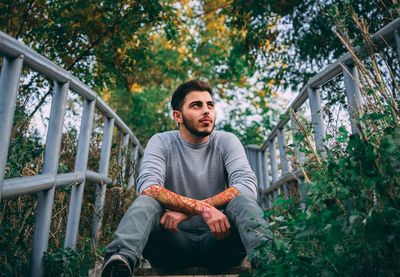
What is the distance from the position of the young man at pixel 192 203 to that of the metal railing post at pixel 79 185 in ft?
1.22

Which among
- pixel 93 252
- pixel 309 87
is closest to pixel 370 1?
pixel 309 87

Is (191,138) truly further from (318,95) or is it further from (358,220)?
(358,220)

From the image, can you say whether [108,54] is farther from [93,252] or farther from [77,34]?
[93,252]

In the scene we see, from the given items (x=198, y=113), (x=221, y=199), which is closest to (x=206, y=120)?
(x=198, y=113)

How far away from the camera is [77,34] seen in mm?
4945

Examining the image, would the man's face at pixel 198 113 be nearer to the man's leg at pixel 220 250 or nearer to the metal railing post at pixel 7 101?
the man's leg at pixel 220 250

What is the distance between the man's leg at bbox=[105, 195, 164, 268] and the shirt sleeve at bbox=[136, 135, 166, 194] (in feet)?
0.51

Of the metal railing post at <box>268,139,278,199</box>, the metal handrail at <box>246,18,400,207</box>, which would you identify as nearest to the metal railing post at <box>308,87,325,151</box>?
the metal handrail at <box>246,18,400,207</box>

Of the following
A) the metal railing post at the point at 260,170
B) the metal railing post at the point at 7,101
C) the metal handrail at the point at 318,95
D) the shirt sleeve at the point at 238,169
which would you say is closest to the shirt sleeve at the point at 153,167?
the shirt sleeve at the point at 238,169

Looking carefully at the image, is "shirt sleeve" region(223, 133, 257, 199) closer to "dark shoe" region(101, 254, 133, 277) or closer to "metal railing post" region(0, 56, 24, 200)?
"dark shoe" region(101, 254, 133, 277)

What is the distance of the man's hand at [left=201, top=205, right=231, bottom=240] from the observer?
212cm

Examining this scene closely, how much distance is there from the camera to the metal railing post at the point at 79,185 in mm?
2365

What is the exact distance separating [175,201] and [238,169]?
0.46 m

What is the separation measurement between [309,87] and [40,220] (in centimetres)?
188
